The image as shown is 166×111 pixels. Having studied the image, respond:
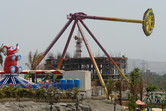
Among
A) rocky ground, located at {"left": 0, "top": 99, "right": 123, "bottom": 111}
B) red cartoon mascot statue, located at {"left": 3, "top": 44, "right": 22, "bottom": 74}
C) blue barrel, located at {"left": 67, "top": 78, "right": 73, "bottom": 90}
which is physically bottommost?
rocky ground, located at {"left": 0, "top": 99, "right": 123, "bottom": 111}

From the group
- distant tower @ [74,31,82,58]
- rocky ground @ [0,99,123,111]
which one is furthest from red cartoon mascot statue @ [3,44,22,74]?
distant tower @ [74,31,82,58]

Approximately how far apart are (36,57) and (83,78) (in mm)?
17589

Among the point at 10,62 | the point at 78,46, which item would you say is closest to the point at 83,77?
the point at 10,62

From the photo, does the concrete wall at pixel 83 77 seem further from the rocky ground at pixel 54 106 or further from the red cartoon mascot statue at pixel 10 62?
the red cartoon mascot statue at pixel 10 62

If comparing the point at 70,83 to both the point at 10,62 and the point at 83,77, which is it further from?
the point at 10,62

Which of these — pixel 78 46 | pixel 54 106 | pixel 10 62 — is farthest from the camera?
pixel 78 46

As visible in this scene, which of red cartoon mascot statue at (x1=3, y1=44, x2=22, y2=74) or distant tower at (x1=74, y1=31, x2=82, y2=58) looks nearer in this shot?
red cartoon mascot statue at (x1=3, y1=44, x2=22, y2=74)

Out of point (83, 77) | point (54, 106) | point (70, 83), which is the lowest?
point (54, 106)

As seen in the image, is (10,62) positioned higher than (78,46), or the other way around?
(78,46)

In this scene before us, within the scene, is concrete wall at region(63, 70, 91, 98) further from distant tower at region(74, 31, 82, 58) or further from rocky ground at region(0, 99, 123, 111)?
distant tower at region(74, 31, 82, 58)

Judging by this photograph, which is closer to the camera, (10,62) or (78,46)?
(10,62)

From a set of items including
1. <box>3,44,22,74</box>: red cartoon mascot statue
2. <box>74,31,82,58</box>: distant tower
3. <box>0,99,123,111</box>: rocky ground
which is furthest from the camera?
<box>74,31,82,58</box>: distant tower

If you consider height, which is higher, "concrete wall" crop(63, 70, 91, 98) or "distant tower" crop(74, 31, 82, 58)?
"distant tower" crop(74, 31, 82, 58)

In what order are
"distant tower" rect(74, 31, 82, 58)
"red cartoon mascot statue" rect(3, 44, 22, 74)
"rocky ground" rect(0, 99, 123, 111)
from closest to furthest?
"rocky ground" rect(0, 99, 123, 111) → "red cartoon mascot statue" rect(3, 44, 22, 74) → "distant tower" rect(74, 31, 82, 58)
